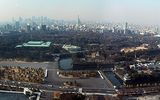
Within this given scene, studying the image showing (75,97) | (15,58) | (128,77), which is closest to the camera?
(75,97)

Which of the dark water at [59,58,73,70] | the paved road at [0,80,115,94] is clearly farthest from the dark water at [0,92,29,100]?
the dark water at [59,58,73,70]

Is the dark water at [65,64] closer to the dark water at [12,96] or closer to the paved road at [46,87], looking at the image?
the paved road at [46,87]

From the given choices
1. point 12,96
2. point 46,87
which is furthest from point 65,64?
point 12,96

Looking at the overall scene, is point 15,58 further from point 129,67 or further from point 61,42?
point 61,42

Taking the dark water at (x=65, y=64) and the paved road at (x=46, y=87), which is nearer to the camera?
the paved road at (x=46, y=87)

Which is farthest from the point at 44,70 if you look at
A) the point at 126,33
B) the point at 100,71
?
the point at 126,33

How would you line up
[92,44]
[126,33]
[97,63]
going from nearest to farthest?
[97,63], [92,44], [126,33]

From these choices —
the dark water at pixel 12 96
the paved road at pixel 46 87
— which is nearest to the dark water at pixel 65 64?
the paved road at pixel 46 87

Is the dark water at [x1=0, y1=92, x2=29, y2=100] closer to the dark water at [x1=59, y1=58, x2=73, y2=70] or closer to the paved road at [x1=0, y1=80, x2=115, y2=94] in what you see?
the paved road at [x1=0, y1=80, x2=115, y2=94]

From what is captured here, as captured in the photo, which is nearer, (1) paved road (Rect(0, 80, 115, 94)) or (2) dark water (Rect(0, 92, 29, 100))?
(2) dark water (Rect(0, 92, 29, 100))

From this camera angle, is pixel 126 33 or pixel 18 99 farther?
pixel 126 33

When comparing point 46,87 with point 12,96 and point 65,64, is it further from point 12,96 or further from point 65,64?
point 65,64
